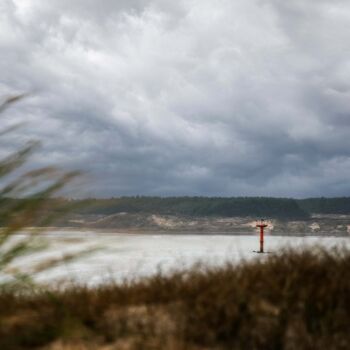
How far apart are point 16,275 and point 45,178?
0.81 metres

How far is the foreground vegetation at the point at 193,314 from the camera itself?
17.0 feet

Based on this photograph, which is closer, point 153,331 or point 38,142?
point 153,331

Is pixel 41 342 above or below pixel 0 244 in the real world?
below

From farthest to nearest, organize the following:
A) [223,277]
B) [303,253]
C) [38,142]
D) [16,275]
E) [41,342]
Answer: [303,253], [223,277], [38,142], [41,342], [16,275]

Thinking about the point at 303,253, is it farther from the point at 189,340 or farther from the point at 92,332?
the point at 92,332

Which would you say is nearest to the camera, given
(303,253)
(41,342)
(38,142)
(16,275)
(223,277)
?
(16,275)

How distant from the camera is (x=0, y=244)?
4.95 meters

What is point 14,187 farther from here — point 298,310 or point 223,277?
point 298,310

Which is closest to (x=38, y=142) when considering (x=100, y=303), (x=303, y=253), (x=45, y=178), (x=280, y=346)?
(x=45, y=178)

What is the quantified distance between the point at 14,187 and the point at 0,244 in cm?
48

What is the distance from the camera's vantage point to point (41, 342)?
5.21 meters

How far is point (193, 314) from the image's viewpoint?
214 inches

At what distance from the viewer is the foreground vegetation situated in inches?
204

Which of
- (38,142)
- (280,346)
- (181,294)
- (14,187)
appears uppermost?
(38,142)
